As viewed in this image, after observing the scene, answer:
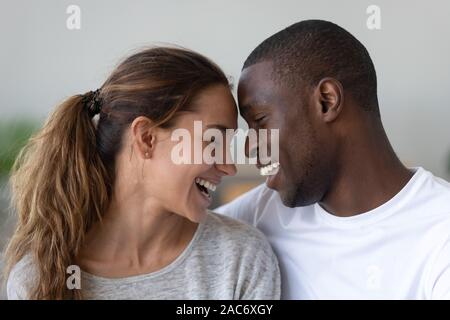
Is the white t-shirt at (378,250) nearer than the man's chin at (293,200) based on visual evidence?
Yes

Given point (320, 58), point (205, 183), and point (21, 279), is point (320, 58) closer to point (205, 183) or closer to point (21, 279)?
point (205, 183)

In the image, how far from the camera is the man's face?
40.8 inches

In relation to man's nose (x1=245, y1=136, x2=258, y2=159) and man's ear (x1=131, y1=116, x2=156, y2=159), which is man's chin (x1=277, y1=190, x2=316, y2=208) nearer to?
man's nose (x1=245, y1=136, x2=258, y2=159)

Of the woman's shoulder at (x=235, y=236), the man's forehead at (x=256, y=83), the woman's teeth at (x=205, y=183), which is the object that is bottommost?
the woman's shoulder at (x=235, y=236)

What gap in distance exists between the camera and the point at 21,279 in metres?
0.98

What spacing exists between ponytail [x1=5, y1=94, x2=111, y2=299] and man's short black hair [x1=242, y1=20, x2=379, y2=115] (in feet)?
1.25

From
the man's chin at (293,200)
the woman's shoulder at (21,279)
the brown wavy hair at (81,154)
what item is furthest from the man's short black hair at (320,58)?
the woman's shoulder at (21,279)

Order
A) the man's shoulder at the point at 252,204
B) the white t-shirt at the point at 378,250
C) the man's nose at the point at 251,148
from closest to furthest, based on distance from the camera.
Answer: the white t-shirt at the point at 378,250, the man's nose at the point at 251,148, the man's shoulder at the point at 252,204

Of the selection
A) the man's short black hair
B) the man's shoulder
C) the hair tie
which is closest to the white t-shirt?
Result: the man's shoulder

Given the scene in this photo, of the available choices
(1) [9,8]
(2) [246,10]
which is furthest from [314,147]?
(1) [9,8]

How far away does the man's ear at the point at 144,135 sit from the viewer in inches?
39.1

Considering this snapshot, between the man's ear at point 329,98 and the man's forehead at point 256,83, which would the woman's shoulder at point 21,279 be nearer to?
the man's forehead at point 256,83

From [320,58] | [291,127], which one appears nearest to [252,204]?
[291,127]

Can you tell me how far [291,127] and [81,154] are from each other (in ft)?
1.37
